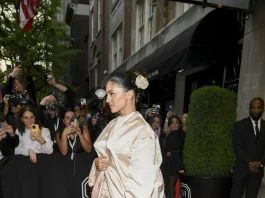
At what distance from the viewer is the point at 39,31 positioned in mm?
18203

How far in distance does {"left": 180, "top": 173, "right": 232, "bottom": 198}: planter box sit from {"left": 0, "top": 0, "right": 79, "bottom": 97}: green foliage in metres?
11.9

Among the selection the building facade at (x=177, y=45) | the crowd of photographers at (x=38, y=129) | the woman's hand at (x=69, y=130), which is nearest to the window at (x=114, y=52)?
the building facade at (x=177, y=45)

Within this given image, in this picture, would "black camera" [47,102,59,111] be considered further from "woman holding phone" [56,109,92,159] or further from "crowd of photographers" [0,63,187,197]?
"woman holding phone" [56,109,92,159]

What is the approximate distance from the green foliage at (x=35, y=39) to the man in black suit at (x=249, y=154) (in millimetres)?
12182

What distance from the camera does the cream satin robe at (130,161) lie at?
1988 millimetres

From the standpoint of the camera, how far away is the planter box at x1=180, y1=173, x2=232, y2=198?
491cm

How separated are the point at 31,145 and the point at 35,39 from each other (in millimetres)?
14069

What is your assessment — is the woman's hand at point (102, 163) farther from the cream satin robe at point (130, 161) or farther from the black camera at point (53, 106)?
the black camera at point (53, 106)

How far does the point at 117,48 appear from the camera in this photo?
18.8m

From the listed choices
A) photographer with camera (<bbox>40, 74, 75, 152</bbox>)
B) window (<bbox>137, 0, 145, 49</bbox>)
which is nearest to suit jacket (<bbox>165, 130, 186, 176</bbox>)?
photographer with camera (<bbox>40, 74, 75, 152</bbox>)

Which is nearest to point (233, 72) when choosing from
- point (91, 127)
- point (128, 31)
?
point (91, 127)

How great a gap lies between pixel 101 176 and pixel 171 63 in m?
5.58

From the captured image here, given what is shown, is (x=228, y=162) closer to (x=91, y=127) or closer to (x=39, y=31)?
(x=91, y=127)

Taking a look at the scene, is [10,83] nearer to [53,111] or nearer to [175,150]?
[53,111]
